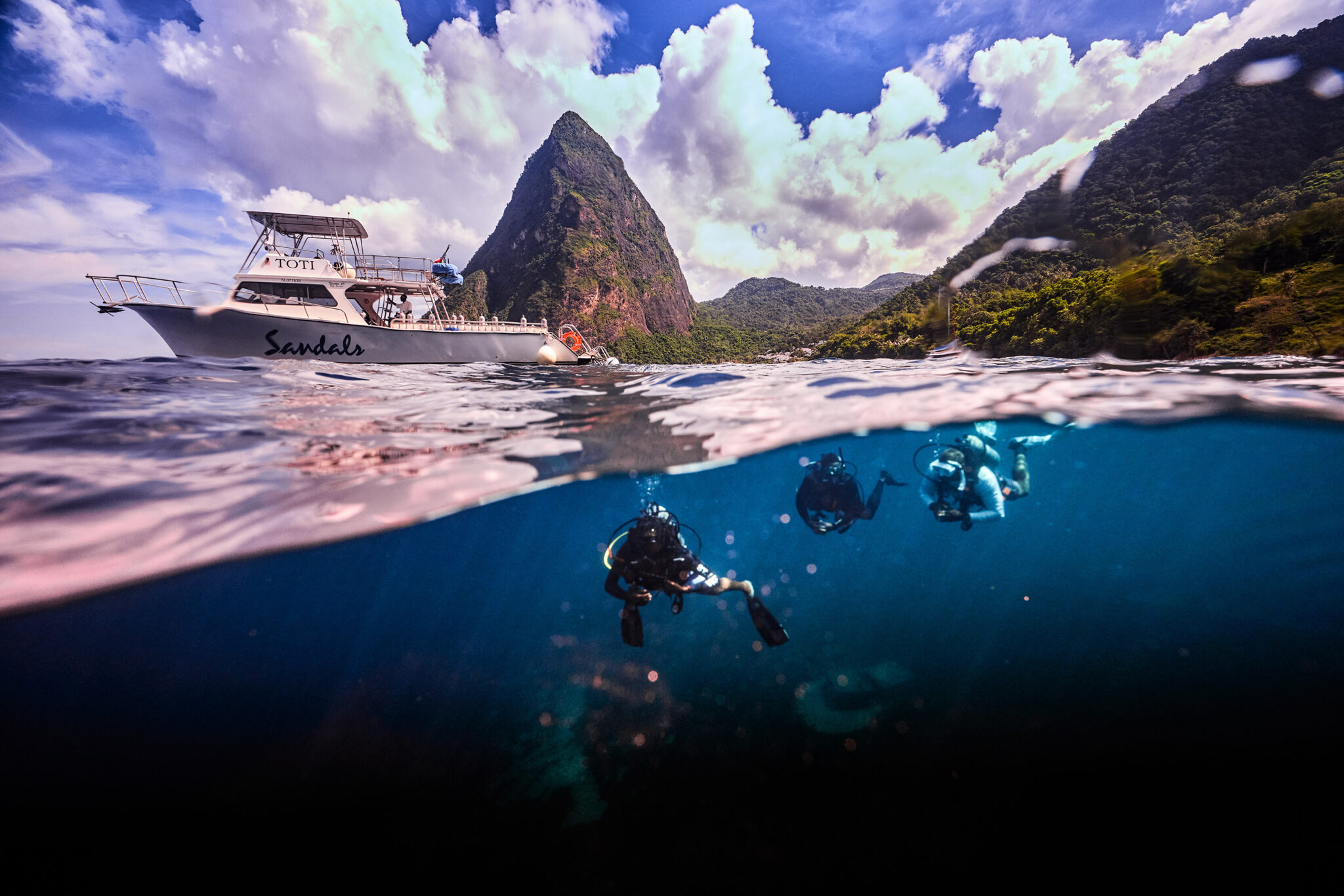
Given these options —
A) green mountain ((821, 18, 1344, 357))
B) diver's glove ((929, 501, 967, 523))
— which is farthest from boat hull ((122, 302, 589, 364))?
green mountain ((821, 18, 1344, 357))

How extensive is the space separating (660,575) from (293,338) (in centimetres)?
1667

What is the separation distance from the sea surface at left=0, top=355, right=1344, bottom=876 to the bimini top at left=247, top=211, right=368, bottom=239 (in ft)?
29.8

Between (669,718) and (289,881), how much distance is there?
19.2 ft

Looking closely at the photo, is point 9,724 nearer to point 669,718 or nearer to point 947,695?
point 669,718

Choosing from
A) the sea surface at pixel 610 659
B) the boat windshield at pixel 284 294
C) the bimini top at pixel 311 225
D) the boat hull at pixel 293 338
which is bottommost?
the sea surface at pixel 610 659

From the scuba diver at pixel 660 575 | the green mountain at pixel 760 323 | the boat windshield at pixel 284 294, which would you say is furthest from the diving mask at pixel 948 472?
the green mountain at pixel 760 323

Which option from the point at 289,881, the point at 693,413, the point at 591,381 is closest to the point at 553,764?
the point at 289,881

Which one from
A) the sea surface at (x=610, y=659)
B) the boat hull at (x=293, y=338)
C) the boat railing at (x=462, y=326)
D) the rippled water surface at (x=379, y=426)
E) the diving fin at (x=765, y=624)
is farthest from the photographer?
the boat railing at (x=462, y=326)

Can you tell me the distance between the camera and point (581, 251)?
3285 inches

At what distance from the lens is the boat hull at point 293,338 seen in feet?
46.8

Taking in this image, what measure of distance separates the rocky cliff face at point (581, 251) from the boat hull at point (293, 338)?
55983mm

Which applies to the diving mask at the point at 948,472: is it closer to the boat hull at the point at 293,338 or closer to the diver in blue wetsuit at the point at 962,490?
the diver in blue wetsuit at the point at 962,490

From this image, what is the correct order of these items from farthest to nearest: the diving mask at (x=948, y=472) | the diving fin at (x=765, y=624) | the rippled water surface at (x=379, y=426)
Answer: the diving mask at (x=948, y=472) < the diving fin at (x=765, y=624) < the rippled water surface at (x=379, y=426)

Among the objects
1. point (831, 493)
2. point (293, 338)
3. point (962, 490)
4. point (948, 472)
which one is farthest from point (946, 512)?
point (293, 338)
